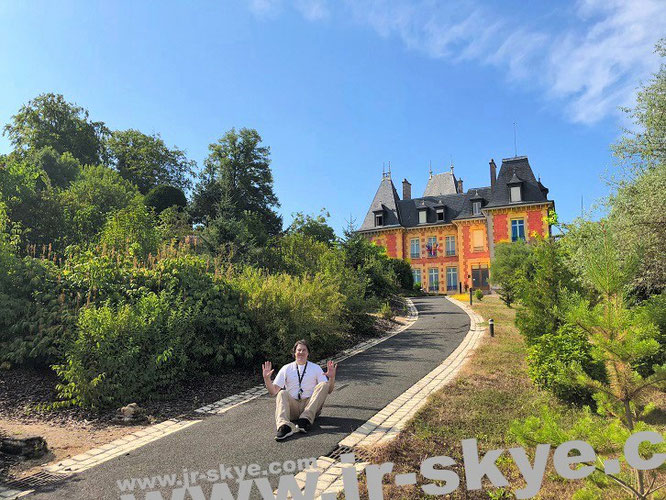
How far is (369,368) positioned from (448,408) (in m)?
3.13

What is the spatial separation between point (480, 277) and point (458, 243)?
3.73 m

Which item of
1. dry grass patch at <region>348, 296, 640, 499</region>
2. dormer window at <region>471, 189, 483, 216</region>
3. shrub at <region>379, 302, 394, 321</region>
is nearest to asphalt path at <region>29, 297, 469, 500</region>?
dry grass patch at <region>348, 296, 640, 499</region>

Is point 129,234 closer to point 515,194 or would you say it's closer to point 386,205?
point 515,194

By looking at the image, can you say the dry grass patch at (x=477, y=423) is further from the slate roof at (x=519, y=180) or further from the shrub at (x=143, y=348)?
the slate roof at (x=519, y=180)

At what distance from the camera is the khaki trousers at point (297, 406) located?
5207mm

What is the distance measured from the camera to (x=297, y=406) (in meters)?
5.48

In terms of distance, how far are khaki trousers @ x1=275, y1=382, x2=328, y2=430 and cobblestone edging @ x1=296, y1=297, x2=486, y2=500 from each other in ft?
1.89

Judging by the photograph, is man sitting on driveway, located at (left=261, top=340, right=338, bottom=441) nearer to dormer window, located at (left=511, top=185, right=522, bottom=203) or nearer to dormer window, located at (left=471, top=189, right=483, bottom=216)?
dormer window, located at (left=511, top=185, right=522, bottom=203)

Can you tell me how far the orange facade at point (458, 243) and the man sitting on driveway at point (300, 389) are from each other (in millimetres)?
31902

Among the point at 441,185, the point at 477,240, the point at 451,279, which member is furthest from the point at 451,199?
the point at 451,279

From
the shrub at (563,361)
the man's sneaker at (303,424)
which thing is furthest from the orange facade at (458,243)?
the man's sneaker at (303,424)

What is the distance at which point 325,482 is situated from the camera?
393cm

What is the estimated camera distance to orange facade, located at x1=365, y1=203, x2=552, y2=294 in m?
34.8

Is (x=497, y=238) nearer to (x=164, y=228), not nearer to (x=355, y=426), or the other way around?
(x=164, y=228)
